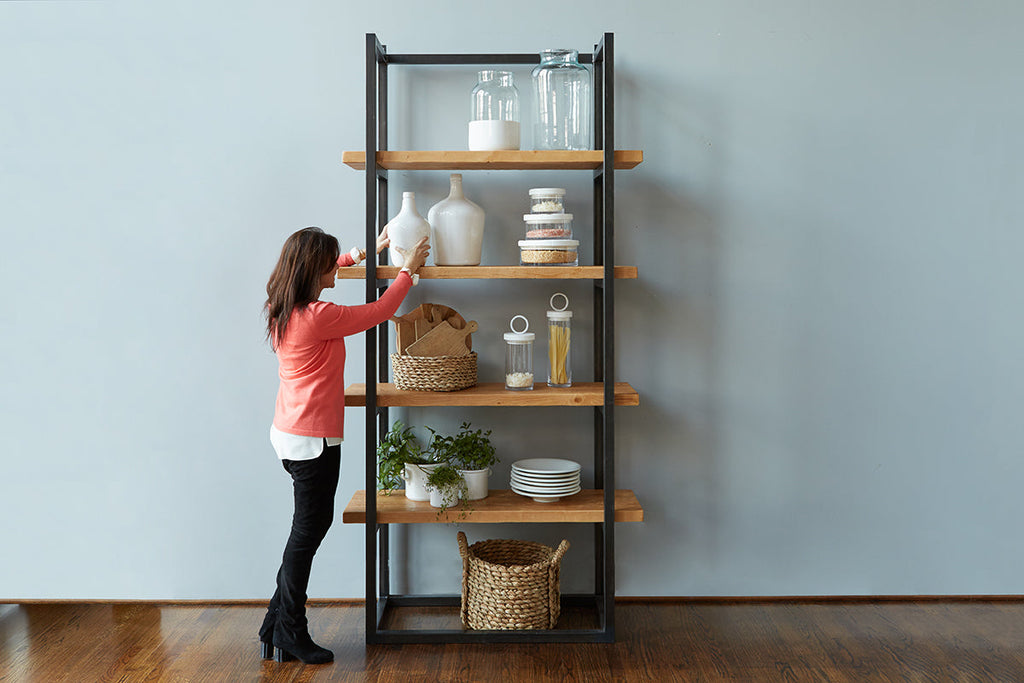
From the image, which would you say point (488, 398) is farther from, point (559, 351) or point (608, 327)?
point (608, 327)

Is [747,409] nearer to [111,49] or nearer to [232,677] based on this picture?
[232,677]

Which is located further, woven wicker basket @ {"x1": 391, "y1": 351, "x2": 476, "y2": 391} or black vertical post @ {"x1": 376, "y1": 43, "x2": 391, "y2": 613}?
black vertical post @ {"x1": 376, "y1": 43, "x2": 391, "y2": 613}

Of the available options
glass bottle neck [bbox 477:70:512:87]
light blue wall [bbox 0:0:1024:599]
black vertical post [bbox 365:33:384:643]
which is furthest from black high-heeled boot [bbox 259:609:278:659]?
glass bottle neck [bbox 477:70:512:87]

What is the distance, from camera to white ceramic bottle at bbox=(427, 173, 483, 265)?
2621 millimetres

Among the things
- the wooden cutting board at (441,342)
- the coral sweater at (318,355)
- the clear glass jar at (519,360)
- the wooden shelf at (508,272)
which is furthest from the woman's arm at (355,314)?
the clear glass jar at (519,360)

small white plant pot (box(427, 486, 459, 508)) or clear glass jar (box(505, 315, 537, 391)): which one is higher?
clear glass jar (box(505, 315, 537, 391))

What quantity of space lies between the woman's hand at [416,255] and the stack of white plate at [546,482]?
0.76 metres

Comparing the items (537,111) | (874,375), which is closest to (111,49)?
(537,111)

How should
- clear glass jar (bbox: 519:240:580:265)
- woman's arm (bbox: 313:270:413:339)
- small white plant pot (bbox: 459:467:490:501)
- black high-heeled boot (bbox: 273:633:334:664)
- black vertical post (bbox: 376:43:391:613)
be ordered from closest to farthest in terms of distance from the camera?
woman's arm (bbox: 313:270:413:339), black high-heeled boot (bbox: 273:633:334:664), clear glass jar (bbox: 519:240:580:265), small white plant pot (bbox: 459:467:490:501), black vertical post (bbox: 376:43:391:613)

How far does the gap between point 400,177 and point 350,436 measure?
932 millimetres

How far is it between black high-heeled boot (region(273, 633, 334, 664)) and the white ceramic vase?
119 cm

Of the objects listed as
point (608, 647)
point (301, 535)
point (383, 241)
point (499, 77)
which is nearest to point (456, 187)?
point (383, 241)

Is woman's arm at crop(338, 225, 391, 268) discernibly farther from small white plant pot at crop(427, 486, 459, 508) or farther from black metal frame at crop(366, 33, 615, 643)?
small white plant pot at crop(427, 486, 459, 508)

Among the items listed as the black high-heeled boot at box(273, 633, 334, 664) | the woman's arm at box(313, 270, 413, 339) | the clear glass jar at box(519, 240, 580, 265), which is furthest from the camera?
the clear glass jar at box(519, 240, 580, 265)
